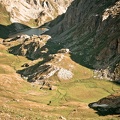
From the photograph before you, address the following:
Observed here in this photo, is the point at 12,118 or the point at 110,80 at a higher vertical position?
the point at 12,118

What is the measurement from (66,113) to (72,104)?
21723 mm

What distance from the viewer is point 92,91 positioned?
6634 inches

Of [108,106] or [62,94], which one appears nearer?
[108,106]

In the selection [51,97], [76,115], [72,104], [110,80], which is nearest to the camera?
[76,115]

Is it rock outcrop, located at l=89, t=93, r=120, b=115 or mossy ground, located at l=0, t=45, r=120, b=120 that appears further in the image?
mossy ground, located at l=0, t=45, r=120, b=120

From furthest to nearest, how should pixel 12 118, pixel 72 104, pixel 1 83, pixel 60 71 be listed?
pixel 60 71, pixel 1 83, pixel 72 104, pixel 12 118

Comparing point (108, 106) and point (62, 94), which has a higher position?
point (108, 106)

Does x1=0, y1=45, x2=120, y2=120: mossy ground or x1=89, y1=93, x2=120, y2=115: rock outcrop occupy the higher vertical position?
x1=89, y1=93, x2=120, y2=115: rock outcrop

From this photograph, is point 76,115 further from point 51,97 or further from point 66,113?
point 51,97

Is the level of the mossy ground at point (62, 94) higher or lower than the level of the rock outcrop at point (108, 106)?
lower

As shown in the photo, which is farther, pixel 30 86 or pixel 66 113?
pixel 30 86

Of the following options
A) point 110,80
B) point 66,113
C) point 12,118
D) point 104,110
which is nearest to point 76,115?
point 66,113

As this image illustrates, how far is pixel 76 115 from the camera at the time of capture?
11169cm

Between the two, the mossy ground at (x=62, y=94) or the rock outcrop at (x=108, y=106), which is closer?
the rock outcrop at (x=108, y=106)
